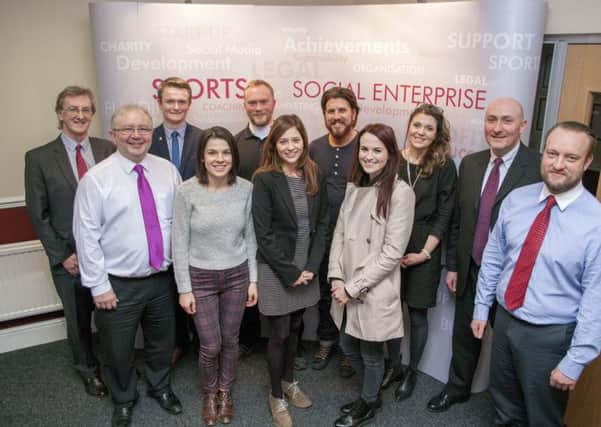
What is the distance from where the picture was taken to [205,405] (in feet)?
9.22

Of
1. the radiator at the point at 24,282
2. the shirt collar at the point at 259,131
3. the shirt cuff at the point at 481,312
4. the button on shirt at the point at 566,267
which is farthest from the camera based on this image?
the radiator at the point at 24,282

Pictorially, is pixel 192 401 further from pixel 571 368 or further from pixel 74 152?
pixel 571 368

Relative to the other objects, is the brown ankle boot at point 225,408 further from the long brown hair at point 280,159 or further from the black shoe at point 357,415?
the long brown hair at point 280,159

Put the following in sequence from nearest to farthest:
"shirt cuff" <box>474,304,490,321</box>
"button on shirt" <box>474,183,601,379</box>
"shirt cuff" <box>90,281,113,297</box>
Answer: "button on shirt" <box>474,183,601,379</box>
"shirt cuff" <box>474,304,490,321</box>
"shirt cuff" <box>90,281,113,297</box>

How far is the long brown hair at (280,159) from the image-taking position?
2484mm

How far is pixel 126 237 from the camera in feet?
8.04

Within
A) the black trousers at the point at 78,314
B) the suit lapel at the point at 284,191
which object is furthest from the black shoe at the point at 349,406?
the black trousers at the point at 78,314

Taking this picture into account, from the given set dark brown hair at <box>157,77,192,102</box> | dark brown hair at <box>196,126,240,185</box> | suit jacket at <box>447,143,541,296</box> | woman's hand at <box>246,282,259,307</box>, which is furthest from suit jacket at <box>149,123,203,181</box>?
suit jacket at <box>447,143,541,296</box>

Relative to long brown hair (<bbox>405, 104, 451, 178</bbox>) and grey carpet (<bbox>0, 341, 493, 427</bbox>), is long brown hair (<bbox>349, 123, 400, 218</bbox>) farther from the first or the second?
grey carpet (<bbox>0, 341, 493, 427</bbox>)

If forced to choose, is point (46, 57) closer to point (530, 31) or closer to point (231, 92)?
point (231, 92)

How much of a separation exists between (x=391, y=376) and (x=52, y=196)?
2.20 m

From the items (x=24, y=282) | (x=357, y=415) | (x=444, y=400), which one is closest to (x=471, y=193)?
(x=444, y=400)

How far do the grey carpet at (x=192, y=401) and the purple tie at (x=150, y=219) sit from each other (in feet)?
3.19

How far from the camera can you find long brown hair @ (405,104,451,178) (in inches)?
106
